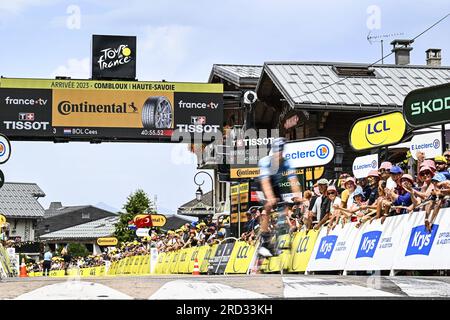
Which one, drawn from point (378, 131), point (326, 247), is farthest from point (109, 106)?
point (326, 247)

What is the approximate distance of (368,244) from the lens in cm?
1258

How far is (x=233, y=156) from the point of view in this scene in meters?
29.5

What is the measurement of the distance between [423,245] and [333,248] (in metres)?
2.85

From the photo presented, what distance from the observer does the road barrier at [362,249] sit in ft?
35.6

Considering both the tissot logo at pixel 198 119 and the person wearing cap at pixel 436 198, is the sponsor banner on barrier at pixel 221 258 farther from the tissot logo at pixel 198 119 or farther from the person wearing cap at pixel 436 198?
the tissot logo at pixel 198 119

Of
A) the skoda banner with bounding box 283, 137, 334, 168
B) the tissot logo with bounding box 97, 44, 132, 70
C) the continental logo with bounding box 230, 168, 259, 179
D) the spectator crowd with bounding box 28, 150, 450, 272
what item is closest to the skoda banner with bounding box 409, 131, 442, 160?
the spectator crowd with bounding box 28, 150, 450, 272

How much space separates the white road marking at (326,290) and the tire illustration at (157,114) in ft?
87.6

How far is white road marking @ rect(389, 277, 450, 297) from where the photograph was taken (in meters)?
7.01

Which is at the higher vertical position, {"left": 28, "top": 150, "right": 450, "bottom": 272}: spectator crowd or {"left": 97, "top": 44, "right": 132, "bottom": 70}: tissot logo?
{"left": 97, "top": 44, "right": 132, "bottom": 70}: tissot logo

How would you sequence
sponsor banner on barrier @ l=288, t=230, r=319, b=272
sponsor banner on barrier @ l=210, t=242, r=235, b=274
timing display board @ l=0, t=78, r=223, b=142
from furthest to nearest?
timing display board @ l=0, t=78, r=223, b=142 < sponsor banner on barrier @ l=210, t=242, r=235, b=274 < sponsor banner on barrier @ l=288, t=230, r=319, b=272

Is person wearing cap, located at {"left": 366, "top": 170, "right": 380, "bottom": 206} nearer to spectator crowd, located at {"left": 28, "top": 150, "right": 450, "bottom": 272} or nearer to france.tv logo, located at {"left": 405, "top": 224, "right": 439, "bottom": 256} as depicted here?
spectator crowd, located at {"left": 28, "top": 150, "right": 450, "bottom": 272}

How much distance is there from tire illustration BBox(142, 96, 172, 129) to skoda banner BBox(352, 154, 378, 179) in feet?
58.7

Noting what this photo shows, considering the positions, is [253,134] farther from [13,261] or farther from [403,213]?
[403,213]
